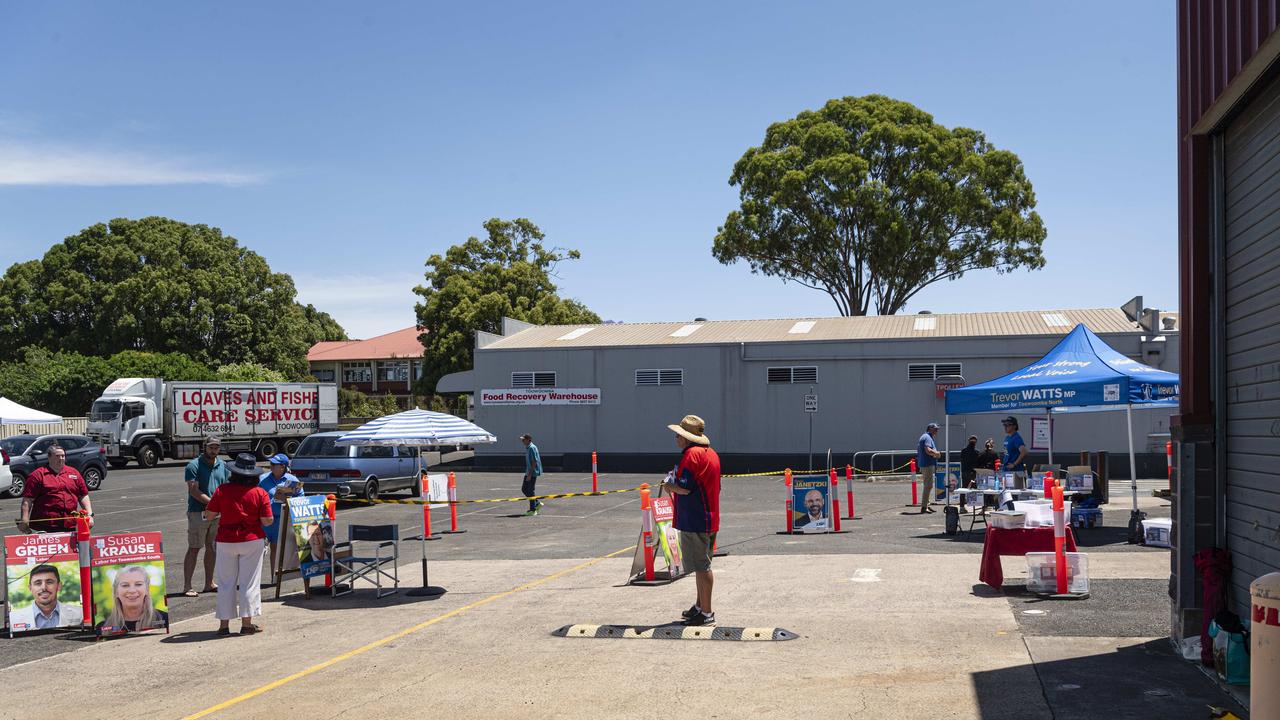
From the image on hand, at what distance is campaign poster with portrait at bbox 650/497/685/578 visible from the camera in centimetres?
Answer: 1266

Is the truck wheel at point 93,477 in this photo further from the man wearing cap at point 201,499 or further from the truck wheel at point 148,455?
the man wearing cap at point 201,499

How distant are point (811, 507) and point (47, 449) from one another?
23.1 m

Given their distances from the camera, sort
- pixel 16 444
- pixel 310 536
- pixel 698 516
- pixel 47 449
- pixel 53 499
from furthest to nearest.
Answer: pixel 16 444 → pixel 47 449 → pixel 310 536 → pixel 53 499 → pixel 698 516

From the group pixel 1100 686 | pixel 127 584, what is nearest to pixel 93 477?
pixel 127 584

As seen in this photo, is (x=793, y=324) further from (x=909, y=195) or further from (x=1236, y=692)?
(x=1236, y=692)

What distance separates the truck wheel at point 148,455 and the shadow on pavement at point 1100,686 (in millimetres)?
39503

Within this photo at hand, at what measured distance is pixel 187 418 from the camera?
138 feet

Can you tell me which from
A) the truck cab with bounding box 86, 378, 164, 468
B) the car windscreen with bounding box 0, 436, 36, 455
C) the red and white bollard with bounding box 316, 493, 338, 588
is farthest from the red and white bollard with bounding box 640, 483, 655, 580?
the truck cab with bounding box 86, 378, 164, 468

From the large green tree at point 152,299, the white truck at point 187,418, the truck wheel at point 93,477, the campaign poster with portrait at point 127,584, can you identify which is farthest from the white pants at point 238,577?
the large green tree at point 152,299

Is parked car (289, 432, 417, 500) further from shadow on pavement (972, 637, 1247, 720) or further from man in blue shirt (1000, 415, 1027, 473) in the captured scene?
shadow on pavement (972, 637, 1247, 720)

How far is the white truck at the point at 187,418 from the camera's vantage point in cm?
4084

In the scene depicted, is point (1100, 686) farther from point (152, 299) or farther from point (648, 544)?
point (152, 299)

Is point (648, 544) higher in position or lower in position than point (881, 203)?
lower

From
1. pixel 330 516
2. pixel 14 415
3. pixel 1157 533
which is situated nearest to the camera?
pixel 330 516
